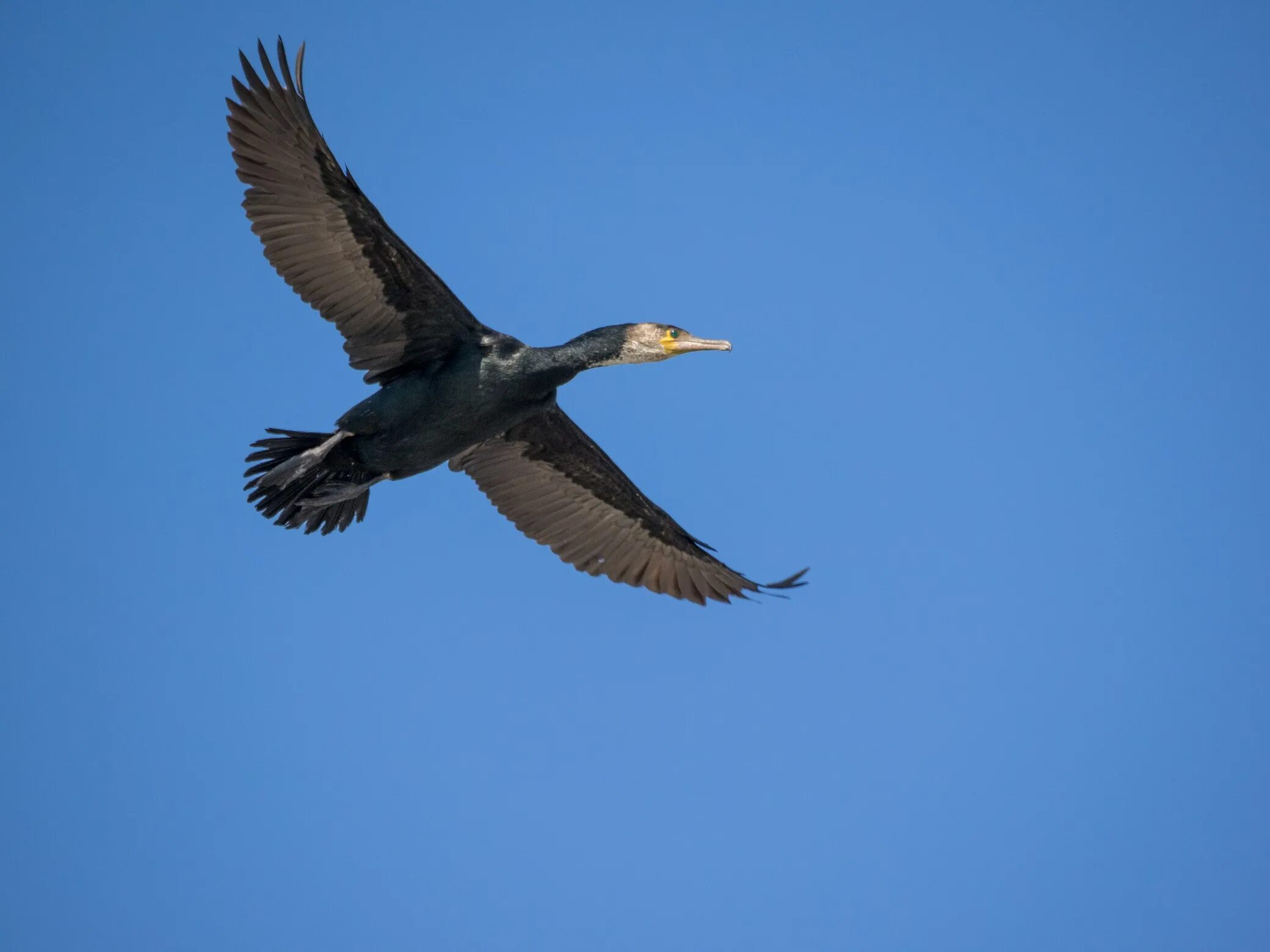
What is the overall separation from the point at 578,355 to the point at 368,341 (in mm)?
1381

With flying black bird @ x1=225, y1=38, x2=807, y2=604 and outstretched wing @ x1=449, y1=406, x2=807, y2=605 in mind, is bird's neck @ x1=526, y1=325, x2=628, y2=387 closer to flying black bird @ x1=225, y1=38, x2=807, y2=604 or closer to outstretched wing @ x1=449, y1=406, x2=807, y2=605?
flying black bird @ x1=225, y1=38, x2=807, y2=604

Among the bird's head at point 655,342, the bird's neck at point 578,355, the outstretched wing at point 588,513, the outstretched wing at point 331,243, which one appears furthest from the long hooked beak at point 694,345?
the outstretched wing at point 588,513

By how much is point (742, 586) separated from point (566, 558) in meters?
1.33

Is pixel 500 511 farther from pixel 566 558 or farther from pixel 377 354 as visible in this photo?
pixel 377 354

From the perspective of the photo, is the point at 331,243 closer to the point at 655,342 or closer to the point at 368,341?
the point at 368,341

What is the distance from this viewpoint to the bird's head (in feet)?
27.9

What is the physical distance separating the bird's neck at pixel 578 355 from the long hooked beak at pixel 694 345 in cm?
32

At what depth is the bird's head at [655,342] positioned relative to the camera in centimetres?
850

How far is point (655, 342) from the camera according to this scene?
8.52 meters

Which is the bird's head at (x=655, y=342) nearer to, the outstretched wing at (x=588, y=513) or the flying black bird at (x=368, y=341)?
the flying black bird at (x=368, y=341)

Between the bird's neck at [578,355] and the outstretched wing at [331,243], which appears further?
the bird's neck at [578,355]

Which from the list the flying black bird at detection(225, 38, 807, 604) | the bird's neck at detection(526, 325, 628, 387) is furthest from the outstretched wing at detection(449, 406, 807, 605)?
the bird's neck at detection(526, 325, 628, 387)

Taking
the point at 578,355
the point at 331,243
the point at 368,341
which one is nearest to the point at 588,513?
the point at 578,355

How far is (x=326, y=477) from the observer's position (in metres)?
8.72
